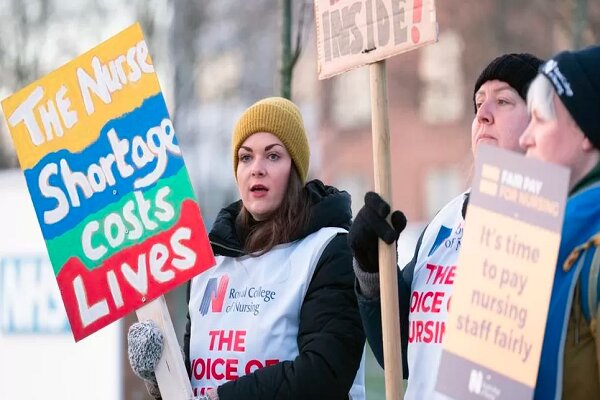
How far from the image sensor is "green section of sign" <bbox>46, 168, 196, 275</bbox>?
379cm

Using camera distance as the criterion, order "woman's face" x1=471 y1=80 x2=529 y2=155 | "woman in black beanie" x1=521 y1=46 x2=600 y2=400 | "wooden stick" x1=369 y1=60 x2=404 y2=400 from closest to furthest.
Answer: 1. "woman in black beanie" x1=521 y1=46 x2=600 y2=400
2. "wooden stick" x1=369 y1=60 x2=404 y2=400
3. "woman's face" x1=471 y1=80 x2=529 y2=155

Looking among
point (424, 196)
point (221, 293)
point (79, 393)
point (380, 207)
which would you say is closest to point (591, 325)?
point (380, 207)

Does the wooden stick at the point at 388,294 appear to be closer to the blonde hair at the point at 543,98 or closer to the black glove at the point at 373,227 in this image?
the black glove at the point at 373,227

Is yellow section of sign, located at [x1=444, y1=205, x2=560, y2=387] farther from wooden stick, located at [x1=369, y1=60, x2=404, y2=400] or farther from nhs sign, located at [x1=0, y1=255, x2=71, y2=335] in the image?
nhs sign, located at [x1=0, y1=255, x2=71, y2=335]

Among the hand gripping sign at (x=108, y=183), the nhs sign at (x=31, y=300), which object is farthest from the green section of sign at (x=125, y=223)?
the nhs sign at (x=31, y=300)

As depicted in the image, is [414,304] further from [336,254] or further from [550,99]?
[550,99]

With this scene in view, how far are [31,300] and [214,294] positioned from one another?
417 cm

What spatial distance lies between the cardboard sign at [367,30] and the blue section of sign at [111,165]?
54 centimetres

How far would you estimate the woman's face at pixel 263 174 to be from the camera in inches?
154

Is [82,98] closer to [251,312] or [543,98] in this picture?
[251,312]

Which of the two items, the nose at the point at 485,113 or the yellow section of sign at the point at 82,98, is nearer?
the nose at the point at 485,113

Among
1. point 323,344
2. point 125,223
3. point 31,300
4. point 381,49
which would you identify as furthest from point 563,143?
point 31,300

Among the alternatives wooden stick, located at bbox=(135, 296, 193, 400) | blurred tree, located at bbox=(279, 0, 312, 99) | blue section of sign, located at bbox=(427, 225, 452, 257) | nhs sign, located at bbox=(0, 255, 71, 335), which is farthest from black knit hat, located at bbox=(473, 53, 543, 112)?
nhs sign, located at bbox=(0, 255, 71, 335)

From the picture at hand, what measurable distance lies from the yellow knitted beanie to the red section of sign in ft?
1.22
